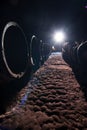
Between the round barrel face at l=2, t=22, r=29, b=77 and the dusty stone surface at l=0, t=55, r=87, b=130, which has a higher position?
the round barrel face at l=2, t=22, r=29, b=77

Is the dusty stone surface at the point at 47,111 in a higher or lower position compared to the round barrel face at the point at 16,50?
lower

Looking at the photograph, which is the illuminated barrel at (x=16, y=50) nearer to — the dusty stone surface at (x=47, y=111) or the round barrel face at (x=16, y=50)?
the round barrel face at (x=16, y=50)

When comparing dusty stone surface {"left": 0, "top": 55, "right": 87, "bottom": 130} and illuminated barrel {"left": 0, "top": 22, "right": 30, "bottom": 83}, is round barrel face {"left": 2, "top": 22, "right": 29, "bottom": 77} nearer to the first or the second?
illuminated barrel {"left": 0, "top": 22, "right": 30, "bottom": 83}

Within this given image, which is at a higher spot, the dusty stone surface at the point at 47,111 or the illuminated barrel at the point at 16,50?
the illuminated barrel at the point at 16,50

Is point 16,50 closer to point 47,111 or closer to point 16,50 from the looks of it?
point 16,50

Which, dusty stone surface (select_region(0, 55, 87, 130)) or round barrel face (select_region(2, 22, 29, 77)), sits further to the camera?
round barrel face (select_region(2, 22, 29, 77))

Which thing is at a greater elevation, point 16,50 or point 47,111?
point 16,50

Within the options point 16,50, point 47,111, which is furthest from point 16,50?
point 47,111

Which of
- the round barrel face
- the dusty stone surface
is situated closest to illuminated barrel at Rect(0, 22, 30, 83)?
the round barrel face

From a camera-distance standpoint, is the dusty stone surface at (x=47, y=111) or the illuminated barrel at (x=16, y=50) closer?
the dusty stone surface at (x=47, y=111)

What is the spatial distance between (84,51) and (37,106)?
3.04 m

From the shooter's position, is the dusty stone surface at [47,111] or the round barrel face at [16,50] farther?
the round barrel face at [16,50]

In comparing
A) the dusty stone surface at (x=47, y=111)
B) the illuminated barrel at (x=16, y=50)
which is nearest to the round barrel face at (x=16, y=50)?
the illuminated barrel at (x=16, y=50)

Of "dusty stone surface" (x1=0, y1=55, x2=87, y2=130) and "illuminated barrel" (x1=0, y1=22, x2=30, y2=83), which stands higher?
"illuminated barrel" (x1=0, y1=22, x2=30, y2=83)
